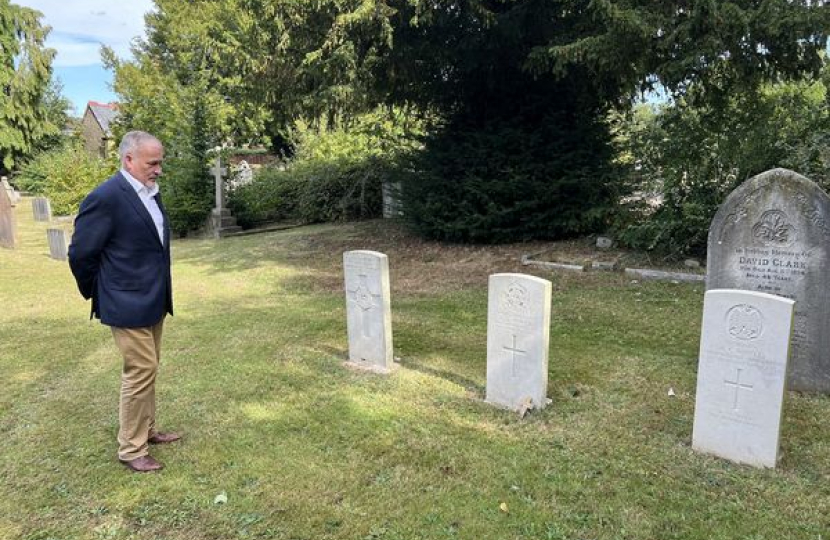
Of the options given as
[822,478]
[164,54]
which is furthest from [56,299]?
[164,54]

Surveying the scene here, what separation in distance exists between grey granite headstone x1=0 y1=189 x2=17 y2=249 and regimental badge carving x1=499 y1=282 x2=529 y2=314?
13.4 metres

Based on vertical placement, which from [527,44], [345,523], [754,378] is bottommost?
[345,523]

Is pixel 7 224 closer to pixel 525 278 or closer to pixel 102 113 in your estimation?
pixel 525 278

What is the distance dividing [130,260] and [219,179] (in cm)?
1358

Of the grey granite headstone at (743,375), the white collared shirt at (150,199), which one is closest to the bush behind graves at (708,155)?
the grey granite headstone at (743,375)

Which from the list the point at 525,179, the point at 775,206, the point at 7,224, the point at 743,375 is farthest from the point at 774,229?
the point at 7,224

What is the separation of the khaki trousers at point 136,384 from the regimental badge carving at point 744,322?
11.3 ft

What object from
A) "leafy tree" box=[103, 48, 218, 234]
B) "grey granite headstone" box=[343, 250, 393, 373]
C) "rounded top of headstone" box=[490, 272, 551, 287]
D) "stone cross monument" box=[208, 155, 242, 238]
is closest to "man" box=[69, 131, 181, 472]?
"grey granite headstone" box=[343, 250, 393, 373]

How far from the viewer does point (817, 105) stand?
355 inches

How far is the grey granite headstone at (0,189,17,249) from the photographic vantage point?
13.6 metres

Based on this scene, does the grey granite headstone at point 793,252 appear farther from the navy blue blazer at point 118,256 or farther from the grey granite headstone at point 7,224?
the grey granite headstone at point 7,224

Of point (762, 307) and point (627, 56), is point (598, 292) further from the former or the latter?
point (762, 307)

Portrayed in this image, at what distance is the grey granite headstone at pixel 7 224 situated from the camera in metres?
13.6

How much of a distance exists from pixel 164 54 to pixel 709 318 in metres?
39.5
